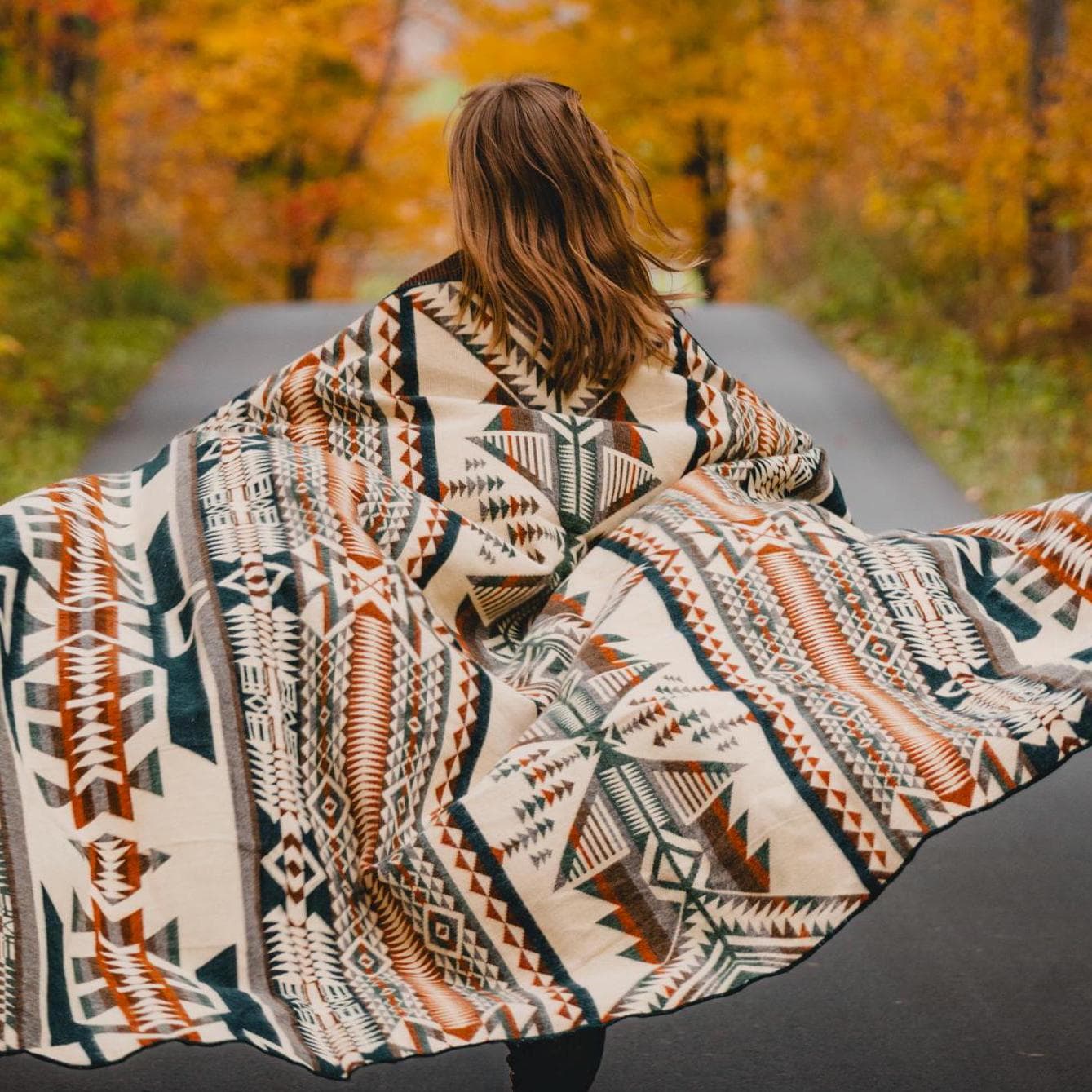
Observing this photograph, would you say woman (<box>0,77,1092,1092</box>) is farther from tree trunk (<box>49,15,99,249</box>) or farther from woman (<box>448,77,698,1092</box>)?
tree trunk (<box>49,15,99,249</box>)

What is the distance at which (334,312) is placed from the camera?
18.1m

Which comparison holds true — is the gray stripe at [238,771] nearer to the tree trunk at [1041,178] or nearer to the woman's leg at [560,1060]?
the woman's leg at [560,1060]

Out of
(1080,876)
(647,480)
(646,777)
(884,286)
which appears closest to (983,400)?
(884,286)

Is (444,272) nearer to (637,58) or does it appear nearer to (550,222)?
(550,222)

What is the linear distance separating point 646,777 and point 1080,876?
7.44 ft

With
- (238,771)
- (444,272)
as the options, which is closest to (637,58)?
(444,272)

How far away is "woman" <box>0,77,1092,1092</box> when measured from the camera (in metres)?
2.60

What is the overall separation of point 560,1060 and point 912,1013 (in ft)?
3.92

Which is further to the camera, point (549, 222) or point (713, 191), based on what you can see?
point (713, 191)

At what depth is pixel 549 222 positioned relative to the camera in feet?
10.7

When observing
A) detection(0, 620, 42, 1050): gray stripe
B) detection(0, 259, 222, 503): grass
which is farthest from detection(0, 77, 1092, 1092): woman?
detection(0, 259, 222, 503): grass

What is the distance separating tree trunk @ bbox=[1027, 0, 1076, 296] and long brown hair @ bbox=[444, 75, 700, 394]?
389 inches

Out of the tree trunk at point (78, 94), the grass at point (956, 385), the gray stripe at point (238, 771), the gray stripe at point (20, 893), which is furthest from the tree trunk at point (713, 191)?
the gray stripe at point (20, 893)

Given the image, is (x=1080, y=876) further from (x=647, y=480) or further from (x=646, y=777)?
(x=646, y=777)
